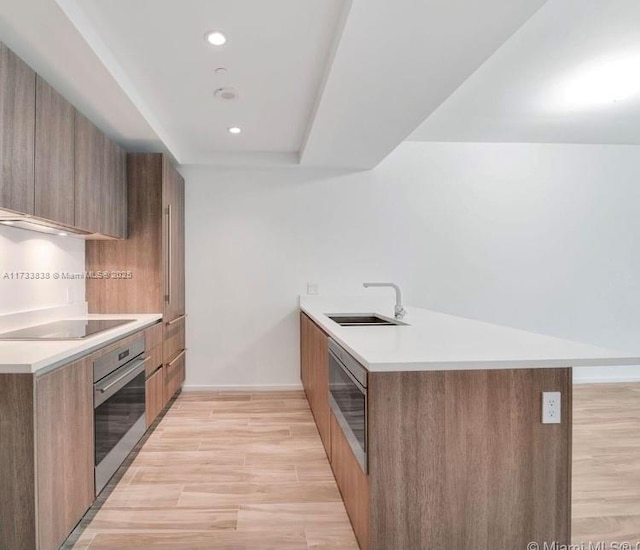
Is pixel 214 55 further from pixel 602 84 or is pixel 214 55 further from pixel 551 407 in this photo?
pixel 602 84

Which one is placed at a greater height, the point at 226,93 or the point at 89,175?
the point at 226,93

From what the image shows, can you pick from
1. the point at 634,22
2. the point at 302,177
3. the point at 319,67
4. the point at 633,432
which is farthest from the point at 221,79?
the point at 633,432

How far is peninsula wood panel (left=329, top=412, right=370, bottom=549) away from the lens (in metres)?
1.65

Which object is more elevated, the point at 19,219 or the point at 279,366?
the point at 19,219

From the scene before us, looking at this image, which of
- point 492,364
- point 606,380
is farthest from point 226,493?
point 606,380

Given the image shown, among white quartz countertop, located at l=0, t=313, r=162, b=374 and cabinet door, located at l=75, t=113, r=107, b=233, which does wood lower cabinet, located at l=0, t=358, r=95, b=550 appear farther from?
cabinet door, located at l=75, t=113, r=107, b=233

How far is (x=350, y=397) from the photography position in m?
1.92

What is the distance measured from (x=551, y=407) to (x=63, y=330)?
2.44 m

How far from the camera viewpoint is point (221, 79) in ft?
8.86

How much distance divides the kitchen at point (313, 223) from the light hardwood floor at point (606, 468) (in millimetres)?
20

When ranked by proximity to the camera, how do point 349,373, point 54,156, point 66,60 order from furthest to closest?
point 54,156 < point 66,60 < point 349,373

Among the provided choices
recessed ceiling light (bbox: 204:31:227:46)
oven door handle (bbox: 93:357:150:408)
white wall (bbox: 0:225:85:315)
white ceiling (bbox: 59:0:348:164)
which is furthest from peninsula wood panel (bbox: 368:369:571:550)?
white wall (bbox: 0:225:85:315)

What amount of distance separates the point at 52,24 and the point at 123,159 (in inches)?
65.0

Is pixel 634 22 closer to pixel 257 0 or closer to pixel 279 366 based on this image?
pixel 257 0
